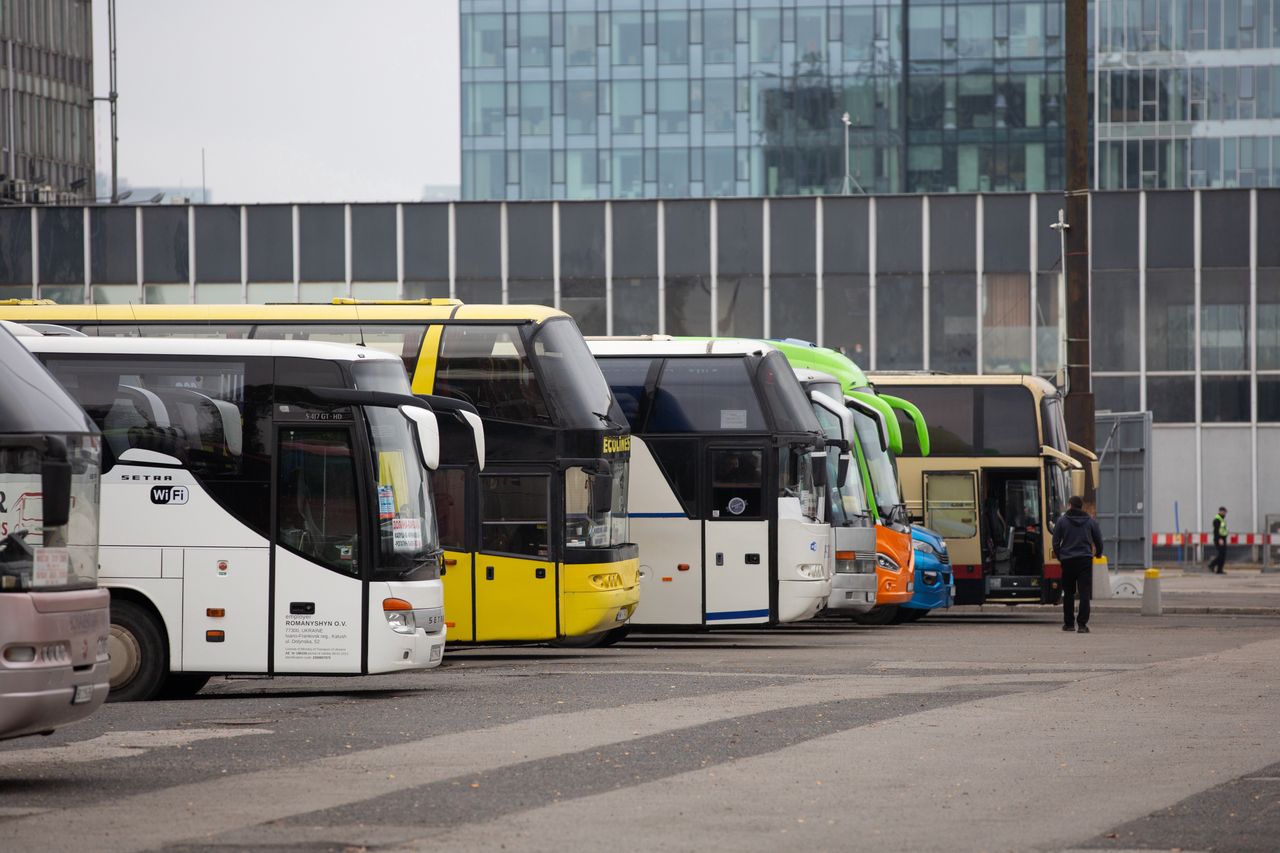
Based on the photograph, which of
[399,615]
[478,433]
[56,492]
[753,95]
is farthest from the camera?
[753,95]

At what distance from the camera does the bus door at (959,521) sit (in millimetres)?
31891

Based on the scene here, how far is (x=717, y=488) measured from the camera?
23641 mm

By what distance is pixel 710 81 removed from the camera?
89688 millimetres

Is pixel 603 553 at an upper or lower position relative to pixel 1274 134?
lower

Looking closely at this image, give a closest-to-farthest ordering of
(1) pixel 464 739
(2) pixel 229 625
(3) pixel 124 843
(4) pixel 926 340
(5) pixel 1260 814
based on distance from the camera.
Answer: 1. (3) pixel 124 843
2. (5) pixel 1260 814
3. (1) pixel 464 739
4. (2) pixel 229 625
5. (4) pixel 926 340

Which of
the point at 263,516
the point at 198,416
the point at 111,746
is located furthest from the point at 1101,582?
the point at 111,746

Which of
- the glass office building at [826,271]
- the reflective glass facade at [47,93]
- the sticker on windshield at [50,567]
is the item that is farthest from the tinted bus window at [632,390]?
the reflective glass facade at [47,93]

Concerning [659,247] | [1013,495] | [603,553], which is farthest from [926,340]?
[603,553]

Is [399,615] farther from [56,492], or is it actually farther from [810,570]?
[810,570]

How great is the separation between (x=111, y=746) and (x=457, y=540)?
7.37 metres

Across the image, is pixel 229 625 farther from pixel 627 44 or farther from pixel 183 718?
pixel 627 44

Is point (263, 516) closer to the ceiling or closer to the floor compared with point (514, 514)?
closer to the ceiling

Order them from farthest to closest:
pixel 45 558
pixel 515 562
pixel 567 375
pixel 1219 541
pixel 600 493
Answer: pixel 1219 541 < pixel 600 493 < pixel 567 375 < pixel 515 562 < pixel 45 558

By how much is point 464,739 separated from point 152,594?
13.1 feet
